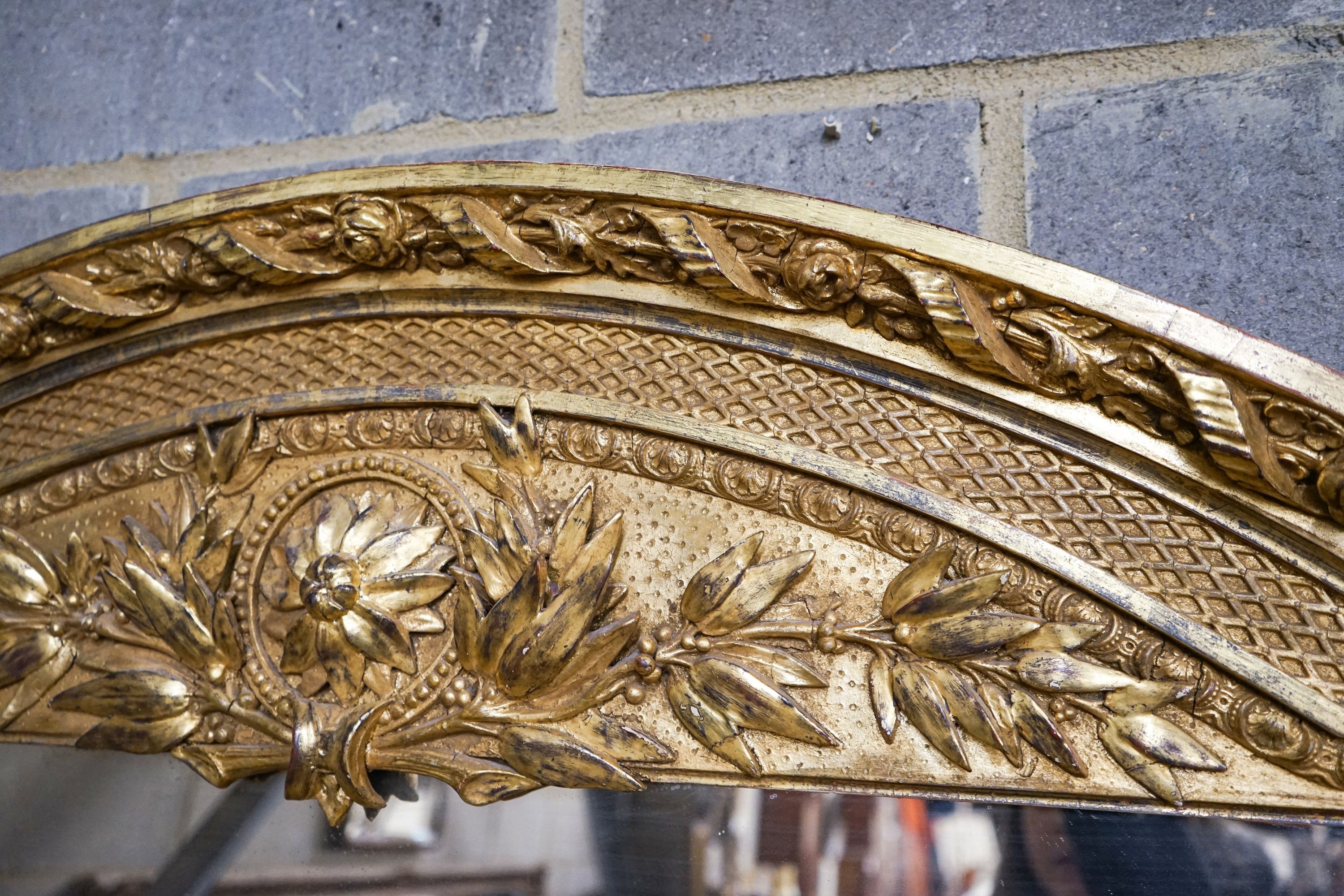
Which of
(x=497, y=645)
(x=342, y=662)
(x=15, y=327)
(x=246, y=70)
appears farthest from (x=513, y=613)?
(x=246, y=70)

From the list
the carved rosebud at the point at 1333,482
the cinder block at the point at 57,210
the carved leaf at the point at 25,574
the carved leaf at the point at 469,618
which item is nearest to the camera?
the carved rosebud at the point at 1333,482

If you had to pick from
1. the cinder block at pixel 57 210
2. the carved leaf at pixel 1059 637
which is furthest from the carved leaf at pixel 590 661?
the cinder block at pixel 57 210

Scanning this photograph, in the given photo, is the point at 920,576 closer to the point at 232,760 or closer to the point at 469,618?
the point at 469,618

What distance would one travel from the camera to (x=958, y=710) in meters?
0.52

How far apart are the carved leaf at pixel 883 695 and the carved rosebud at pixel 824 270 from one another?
205 mm

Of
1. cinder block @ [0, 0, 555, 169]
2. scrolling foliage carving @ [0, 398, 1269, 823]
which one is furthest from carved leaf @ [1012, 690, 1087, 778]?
cinder block @ [0, 0, 555, 169]

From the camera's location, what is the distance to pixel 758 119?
697 mm

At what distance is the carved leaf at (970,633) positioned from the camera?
522mm

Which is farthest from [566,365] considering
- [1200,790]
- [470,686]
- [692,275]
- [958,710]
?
[1200,790]

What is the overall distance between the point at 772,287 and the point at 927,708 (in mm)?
253

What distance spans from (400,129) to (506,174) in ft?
0.73

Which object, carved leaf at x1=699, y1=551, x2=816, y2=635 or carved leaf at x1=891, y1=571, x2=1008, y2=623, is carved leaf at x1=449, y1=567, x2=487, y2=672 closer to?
carved leaf at x1=699, y1=551, x2=816, y2=635

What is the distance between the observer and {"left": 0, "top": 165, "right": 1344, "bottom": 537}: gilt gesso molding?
0.49 metres

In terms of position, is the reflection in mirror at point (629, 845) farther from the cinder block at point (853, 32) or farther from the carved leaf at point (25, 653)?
the cinder block at point (853, 32)
